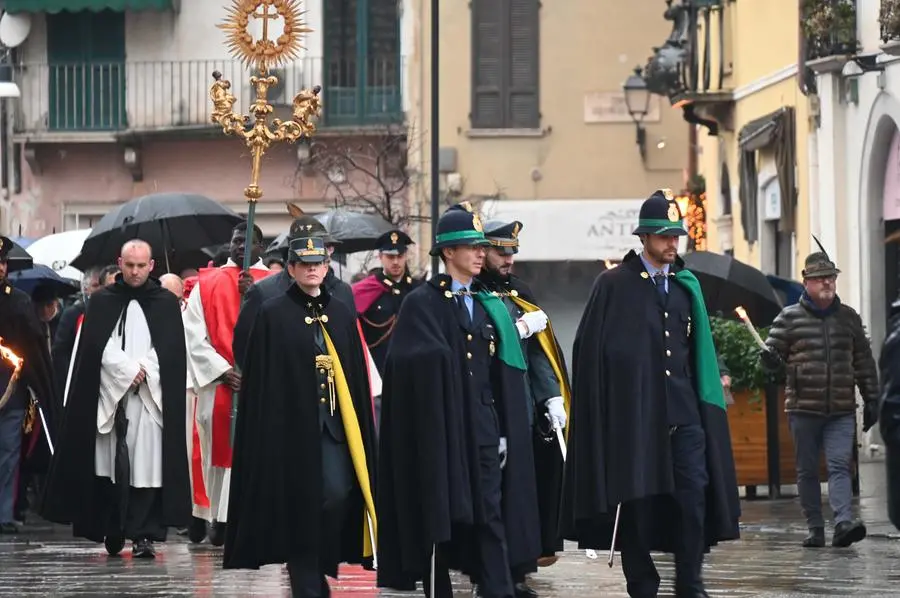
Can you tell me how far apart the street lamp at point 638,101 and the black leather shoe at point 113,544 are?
60.7 feet

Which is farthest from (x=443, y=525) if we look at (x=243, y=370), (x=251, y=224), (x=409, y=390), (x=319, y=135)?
(x=319, y=135)

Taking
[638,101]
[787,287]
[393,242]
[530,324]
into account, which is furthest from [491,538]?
[638,101]

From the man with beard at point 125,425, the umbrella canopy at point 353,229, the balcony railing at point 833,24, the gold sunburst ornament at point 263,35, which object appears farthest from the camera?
the balcony railing at point 833,24

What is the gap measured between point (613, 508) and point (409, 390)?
126 cm

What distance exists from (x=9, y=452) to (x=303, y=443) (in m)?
7.07

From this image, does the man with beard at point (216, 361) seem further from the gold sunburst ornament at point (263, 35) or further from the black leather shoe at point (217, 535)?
the gold sunburst ornament at point (263, 35)

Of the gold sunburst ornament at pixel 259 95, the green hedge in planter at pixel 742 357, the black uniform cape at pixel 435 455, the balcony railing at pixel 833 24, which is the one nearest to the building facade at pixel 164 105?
the balcony railing at pixel 833 24

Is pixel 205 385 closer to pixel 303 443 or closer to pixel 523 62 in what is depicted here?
pixel 303 443

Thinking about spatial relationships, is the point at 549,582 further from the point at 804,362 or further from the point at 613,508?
the point at 804,362

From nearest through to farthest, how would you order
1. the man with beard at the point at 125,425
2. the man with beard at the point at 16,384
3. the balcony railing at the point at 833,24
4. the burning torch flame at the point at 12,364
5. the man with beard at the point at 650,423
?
the man with beard at the point at 650,423
the man with beard at the point at 125,425
the burning torch flame at the point at 12,364
the man with beard at the point at 16,384
the balcony railing at the point at 833,24

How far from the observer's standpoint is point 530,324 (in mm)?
11805

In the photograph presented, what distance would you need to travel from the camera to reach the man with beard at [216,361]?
15.9 m

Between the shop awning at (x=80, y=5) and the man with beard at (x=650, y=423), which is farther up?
the shop awning at (x=80, y=5)

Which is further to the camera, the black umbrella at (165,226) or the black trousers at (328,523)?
the black umbrella at (165,226)
